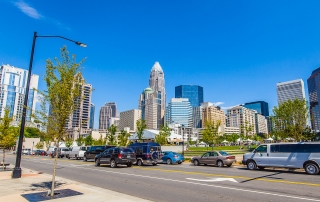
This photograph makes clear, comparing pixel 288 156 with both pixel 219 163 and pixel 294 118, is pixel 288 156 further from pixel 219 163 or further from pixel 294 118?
pixel 294 118

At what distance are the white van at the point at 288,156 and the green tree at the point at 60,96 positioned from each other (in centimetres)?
1453

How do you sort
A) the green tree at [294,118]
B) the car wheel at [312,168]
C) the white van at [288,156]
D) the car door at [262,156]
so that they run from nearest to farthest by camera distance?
the car wheel at [312,168] < the white van at [288,156] < the car door at [262,156] < the green tree at [294,118]

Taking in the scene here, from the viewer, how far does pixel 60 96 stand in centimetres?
950

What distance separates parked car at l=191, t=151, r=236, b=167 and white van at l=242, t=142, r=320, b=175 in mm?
2604

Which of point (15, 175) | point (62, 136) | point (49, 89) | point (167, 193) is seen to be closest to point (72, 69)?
point (49, 89)

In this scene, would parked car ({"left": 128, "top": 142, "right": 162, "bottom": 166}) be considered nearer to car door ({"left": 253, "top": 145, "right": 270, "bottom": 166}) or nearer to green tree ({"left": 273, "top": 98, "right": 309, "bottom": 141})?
car door ({"left": 253, "top": 145, "right": 270, "bottom": 166})

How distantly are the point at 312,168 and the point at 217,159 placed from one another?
27.0 feet

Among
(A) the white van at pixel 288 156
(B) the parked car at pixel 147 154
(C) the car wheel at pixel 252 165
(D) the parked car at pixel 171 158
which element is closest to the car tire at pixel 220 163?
(A) the white van at pixel 288 156

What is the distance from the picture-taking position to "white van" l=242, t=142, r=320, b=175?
1534 centimetres

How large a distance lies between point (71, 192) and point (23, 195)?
1762 mm

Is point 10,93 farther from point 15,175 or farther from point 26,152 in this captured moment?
point 15,175

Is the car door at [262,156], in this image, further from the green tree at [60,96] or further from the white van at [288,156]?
the green tree at [60,96]

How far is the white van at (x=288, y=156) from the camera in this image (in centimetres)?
1534

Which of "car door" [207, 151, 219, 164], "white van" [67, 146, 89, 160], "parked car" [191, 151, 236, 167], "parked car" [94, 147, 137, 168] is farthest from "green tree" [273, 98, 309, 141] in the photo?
"white van" [67, 146, 89, 160]
